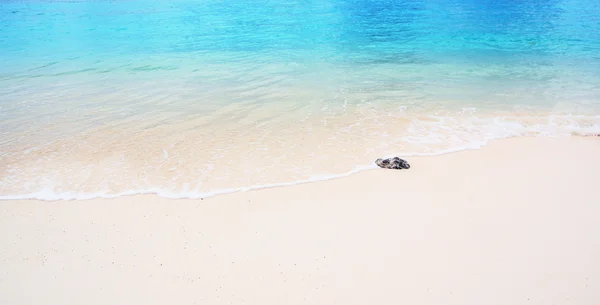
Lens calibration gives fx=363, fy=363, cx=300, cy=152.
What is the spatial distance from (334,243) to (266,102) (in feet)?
24.1

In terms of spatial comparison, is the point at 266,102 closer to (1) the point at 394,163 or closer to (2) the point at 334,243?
(1) the point at 394,163

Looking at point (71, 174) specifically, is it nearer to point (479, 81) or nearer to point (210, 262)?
point (210, 262)

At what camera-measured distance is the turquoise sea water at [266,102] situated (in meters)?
8.20

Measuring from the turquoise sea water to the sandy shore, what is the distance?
0.85m

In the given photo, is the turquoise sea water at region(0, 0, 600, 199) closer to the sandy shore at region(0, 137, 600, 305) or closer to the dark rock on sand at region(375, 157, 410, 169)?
the dark rock on sand at region(375, 157, 410, 169)

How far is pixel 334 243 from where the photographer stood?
5625 mm

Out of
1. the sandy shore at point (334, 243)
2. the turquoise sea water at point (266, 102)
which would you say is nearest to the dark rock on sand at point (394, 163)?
the sandy shore at point (334, 243)


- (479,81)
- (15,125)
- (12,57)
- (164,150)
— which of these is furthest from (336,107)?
(12,57)

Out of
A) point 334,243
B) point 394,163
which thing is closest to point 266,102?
point 394,163

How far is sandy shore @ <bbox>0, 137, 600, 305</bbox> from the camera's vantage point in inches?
189

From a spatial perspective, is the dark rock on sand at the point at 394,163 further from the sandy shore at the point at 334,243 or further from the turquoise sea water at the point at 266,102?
the turquoise sea water at the point at 266,102

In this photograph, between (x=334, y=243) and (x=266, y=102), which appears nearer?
(x=334, y=243)

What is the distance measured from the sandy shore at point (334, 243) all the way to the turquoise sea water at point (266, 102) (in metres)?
0.85

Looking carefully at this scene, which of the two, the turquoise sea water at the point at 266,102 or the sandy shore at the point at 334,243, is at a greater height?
the sandy shore at the point at 334,243
